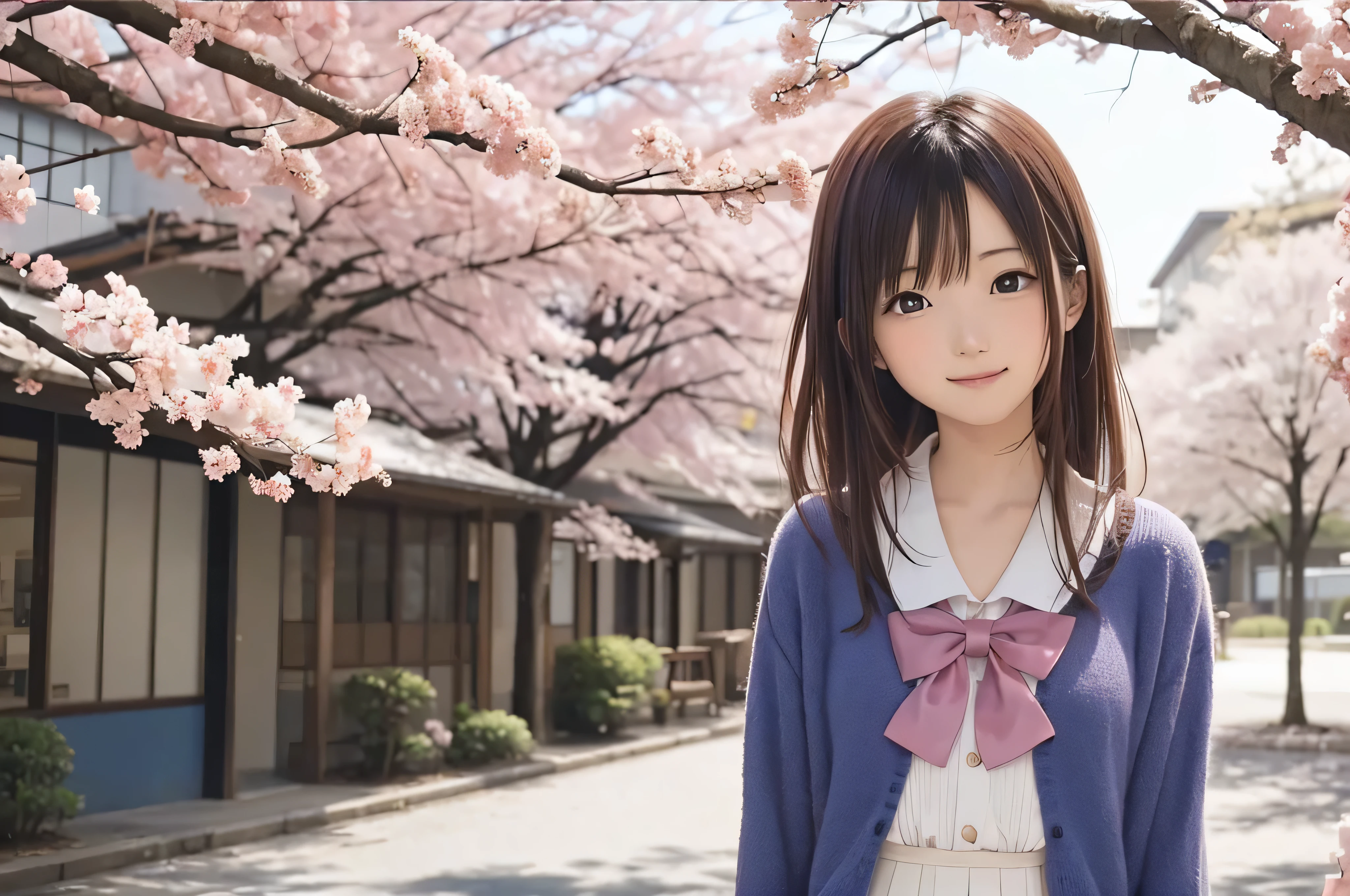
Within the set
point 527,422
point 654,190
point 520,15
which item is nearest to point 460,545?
point 527,422

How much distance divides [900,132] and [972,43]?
6.68ft

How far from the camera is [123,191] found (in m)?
11.0

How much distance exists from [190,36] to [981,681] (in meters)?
3.09

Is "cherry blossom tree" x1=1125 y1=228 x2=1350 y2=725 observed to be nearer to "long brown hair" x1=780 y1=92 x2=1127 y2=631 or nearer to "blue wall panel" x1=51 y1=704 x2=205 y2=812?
"blue wall panel" x1=51 y1=704 x2=205 y2=812

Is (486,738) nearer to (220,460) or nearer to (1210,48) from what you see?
(220,460)

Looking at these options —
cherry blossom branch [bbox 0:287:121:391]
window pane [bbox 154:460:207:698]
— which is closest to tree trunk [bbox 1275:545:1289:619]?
window pane [bbox 154:460:207:698]

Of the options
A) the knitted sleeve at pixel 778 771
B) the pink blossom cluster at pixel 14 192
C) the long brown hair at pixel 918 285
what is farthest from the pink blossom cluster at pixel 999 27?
the pink blossom cluster at pixel 14 192

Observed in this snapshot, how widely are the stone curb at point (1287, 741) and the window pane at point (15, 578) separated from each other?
12.4 metres

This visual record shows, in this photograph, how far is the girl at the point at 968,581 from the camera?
1.87 metres

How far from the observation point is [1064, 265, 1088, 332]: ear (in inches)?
80.7

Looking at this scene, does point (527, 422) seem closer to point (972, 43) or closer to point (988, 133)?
point (972, 43)

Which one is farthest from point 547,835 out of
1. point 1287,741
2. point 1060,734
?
point 1287,741

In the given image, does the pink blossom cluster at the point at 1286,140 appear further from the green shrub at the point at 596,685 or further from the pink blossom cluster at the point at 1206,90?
the green shrub at the point at 596,685

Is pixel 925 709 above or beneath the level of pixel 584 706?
above
